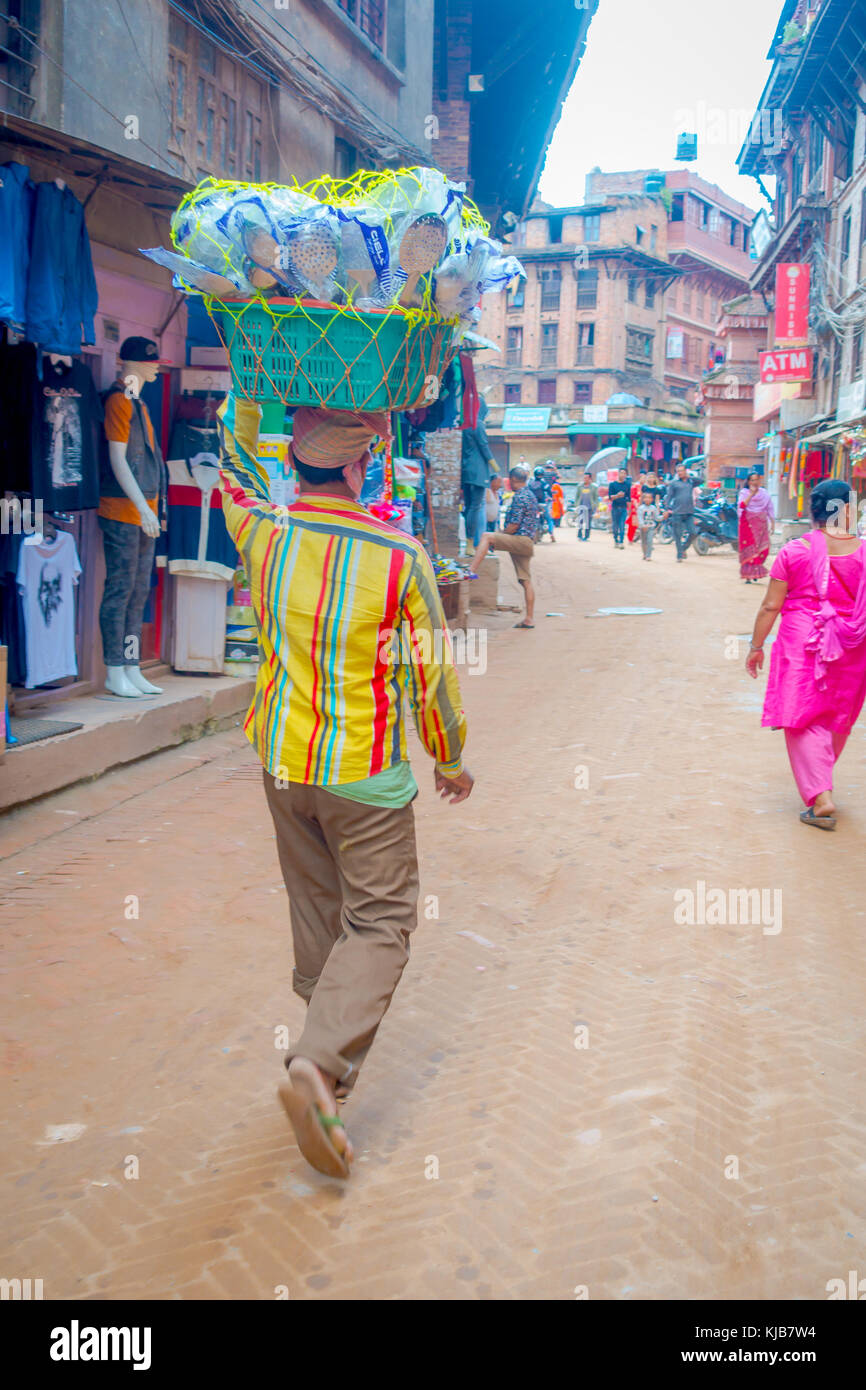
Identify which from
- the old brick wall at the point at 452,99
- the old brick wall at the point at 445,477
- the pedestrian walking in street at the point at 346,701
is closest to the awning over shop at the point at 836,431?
the old brick wall at the point at 452,99

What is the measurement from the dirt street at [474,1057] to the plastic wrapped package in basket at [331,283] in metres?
2.10

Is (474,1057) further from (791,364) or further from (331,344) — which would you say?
(791,364)

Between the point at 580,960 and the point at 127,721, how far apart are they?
12.1ft

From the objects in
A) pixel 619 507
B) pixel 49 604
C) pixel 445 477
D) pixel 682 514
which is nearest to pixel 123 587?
pixel 49 604

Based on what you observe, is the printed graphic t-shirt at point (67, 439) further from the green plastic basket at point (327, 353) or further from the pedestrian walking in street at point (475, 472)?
the pedestrian walking in street at point (475, 472)

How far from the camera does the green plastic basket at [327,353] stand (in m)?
3.29

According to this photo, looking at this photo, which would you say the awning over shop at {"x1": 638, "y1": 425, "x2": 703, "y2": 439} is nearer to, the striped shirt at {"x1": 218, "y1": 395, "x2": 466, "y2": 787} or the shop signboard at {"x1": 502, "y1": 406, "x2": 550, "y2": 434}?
the shop signboard at {"x1": 502, "y1": 406, "x2": 550, "y2": 434}

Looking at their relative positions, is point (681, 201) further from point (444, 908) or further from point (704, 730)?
point (444, 908)

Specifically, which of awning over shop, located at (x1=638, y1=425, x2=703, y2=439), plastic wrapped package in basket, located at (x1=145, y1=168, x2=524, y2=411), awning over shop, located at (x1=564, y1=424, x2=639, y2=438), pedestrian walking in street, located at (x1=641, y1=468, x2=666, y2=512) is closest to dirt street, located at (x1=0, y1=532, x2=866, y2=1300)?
plastic wrapped package in basket, located at (x1=145, y1=168, x2=524, y2=411)

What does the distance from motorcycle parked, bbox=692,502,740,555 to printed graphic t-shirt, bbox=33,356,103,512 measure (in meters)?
22.6

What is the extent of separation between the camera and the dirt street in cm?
278

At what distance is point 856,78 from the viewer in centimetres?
2608

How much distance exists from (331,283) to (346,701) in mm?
1296

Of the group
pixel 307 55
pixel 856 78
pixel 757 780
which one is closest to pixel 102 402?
pixel 757 780
